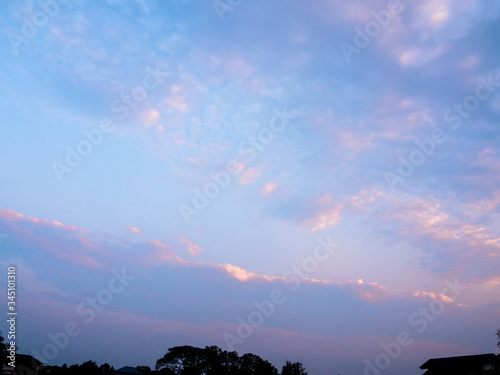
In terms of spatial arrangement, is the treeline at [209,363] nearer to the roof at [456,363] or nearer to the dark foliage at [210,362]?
the dark foliage at [210,362]

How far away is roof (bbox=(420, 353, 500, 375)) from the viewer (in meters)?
61.3

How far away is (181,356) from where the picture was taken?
105 metres

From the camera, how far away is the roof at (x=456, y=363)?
61.3 metres

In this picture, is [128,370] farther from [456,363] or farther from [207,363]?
[456,363]

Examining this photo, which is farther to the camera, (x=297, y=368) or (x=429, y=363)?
(x=297, y=368)

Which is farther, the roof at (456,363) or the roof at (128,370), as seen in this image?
the roof at (128,370)

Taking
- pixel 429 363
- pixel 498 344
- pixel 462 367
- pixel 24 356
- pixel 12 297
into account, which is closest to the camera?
pixel 12 297

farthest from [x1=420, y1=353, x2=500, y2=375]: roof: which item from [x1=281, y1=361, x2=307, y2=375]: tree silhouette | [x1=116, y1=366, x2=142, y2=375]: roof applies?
[x1=116, y1=366, x2=142, y2=375]: roof

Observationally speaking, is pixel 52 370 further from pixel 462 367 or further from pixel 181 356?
pixel 462 367

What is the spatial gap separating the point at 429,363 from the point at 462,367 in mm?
10931

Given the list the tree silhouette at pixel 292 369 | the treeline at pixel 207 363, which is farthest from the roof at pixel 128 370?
the tree silhouette at pixel 292 369

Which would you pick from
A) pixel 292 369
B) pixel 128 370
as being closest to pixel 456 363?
pixel 292 369

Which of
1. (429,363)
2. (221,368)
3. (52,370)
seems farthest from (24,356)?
(429,363)

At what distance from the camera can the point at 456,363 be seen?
221 feet
